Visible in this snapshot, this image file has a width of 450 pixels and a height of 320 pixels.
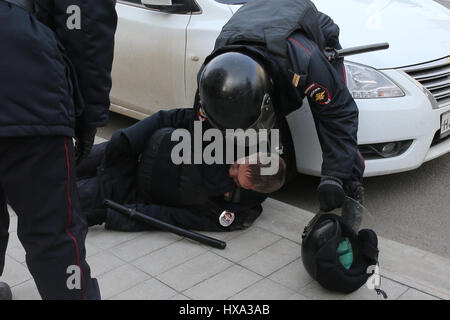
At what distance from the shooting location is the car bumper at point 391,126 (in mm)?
3271

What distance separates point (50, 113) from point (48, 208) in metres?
0.32

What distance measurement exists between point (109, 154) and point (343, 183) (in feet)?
4.31

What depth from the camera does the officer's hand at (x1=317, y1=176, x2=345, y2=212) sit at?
107 inches

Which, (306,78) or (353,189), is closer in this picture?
(306,78)

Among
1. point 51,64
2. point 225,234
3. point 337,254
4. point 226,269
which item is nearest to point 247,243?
point 225,234

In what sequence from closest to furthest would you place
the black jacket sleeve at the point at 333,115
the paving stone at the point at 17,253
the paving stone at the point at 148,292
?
the paving stone at the point at 148,292, the black jacket sleeve at the point at 333,115, the paving stone at the point at 17,253

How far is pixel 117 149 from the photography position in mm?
3225

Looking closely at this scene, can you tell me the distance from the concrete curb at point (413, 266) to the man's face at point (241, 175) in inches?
12.7

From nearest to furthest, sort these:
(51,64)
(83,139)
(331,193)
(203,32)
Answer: (51,64), (83,139), (331,193), (203,32)

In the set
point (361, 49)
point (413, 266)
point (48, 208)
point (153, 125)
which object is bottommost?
point (413, 266)

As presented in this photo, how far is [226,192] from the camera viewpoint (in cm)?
312

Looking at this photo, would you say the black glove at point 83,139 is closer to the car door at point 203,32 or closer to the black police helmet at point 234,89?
the black police helmet at point 234,89

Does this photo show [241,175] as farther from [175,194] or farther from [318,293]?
[318,293]

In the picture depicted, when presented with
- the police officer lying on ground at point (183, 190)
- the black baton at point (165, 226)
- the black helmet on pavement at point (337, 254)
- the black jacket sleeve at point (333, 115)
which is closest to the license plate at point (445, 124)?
the black jacket sleeve at point (333, 115)
